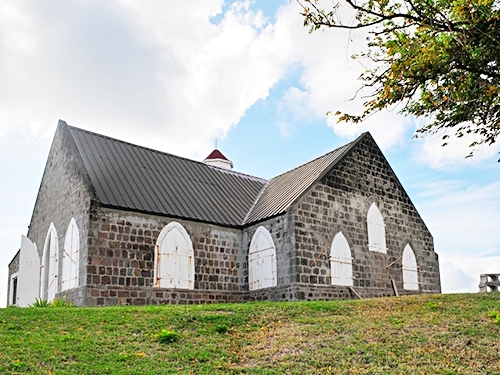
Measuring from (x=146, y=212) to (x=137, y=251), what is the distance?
1.51 metres

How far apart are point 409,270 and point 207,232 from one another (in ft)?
32.5

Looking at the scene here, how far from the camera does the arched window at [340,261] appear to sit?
850 inches

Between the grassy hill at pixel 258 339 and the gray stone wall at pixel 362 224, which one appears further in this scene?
the gray stone wall at pixel 362 224

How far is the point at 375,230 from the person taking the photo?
2414 centimetres

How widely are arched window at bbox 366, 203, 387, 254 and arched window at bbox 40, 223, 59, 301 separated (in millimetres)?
13194

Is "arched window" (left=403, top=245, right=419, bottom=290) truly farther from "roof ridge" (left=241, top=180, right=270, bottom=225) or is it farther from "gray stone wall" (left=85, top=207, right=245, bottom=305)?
"gray stone wall" (left=85, top=207, right=245, bottom=305)

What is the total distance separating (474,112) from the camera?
14312mm

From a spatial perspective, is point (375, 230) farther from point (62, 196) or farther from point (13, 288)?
point (13, 288)

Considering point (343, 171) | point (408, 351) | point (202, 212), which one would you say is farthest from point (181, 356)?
point (343, 171)

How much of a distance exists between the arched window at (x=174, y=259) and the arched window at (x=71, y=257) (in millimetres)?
2877

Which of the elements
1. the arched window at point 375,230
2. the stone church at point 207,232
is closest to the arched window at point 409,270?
the stone church at point 207,232

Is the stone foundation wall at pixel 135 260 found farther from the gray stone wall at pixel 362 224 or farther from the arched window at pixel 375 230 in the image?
the arched window at pixel 375 230

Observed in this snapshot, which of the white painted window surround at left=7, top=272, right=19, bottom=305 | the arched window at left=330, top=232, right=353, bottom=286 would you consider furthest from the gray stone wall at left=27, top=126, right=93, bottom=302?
the arched window at left=330, top=232, right=353, bottom=286

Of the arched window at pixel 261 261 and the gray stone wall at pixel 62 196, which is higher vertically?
the gray stone wall at pixel 62 196
